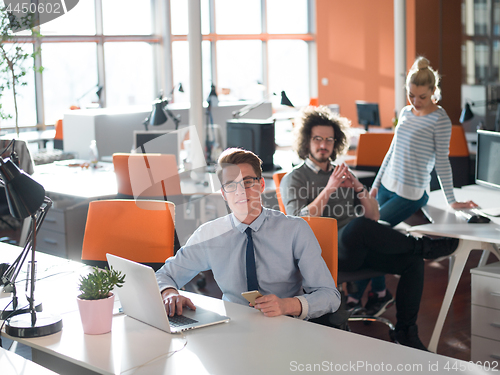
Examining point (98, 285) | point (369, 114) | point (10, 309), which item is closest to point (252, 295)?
point (98, 285)

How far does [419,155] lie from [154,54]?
26.6ft

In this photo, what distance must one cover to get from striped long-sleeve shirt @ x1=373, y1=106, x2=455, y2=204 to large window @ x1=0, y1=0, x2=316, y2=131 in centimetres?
532

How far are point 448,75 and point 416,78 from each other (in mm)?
6390

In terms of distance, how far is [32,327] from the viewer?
1.59 m

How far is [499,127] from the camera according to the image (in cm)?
600

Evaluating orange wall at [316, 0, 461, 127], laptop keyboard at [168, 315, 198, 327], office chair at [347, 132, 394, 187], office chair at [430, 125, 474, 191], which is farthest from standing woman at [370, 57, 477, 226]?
orange wall at [316, 0, 461, 127]

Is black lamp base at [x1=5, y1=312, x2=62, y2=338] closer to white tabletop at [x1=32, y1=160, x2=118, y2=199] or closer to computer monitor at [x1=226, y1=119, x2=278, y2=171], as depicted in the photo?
white tabletop at [x1=32, y1=160, x2=118, y2=199]

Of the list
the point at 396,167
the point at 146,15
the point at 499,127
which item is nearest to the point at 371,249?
the point at 396,167

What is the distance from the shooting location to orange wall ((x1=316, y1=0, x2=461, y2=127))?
359 inches

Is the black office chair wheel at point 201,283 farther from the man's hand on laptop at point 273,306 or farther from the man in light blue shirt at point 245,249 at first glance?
the man's hand on laptop at point 273,306

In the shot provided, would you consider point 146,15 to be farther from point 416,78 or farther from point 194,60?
point 416,78

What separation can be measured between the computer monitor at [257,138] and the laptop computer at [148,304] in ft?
9.00

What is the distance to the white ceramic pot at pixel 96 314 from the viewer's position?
61.4 inches

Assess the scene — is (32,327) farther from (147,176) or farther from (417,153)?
(417,153)
